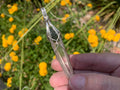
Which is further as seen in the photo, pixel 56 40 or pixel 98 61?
pixel 98 61

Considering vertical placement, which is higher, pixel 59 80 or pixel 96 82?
pixel 96 82

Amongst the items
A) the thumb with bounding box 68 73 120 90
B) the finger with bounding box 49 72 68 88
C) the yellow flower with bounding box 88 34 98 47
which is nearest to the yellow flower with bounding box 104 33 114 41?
the yellow flower with bounding box 88 34 98 47

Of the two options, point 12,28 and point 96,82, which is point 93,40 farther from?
point 12,28

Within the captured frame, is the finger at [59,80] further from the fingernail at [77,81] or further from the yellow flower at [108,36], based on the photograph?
the yellow flower at [108,36]

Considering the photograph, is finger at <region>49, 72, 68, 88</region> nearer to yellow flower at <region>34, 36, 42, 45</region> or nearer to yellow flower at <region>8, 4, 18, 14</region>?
yellow flower at <region>34, 36, 42, 45</region>

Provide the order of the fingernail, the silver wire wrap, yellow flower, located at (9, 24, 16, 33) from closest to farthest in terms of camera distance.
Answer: the silver wire wrap
the fingernail
yellow flower, located at (9, 24, 16, 33)

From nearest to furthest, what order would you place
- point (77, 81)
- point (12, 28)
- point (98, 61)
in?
1. point (77, 81)
2. point (98, 61)
3. point (12, 28)

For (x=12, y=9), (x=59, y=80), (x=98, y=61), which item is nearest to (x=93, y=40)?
(x=98, y=61)

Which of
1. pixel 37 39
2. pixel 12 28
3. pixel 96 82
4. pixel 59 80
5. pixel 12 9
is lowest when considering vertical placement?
pixel 59 80

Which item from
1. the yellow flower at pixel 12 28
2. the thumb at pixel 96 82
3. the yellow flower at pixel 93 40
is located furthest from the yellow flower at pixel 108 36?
the yellow flower at pixel 12 28
